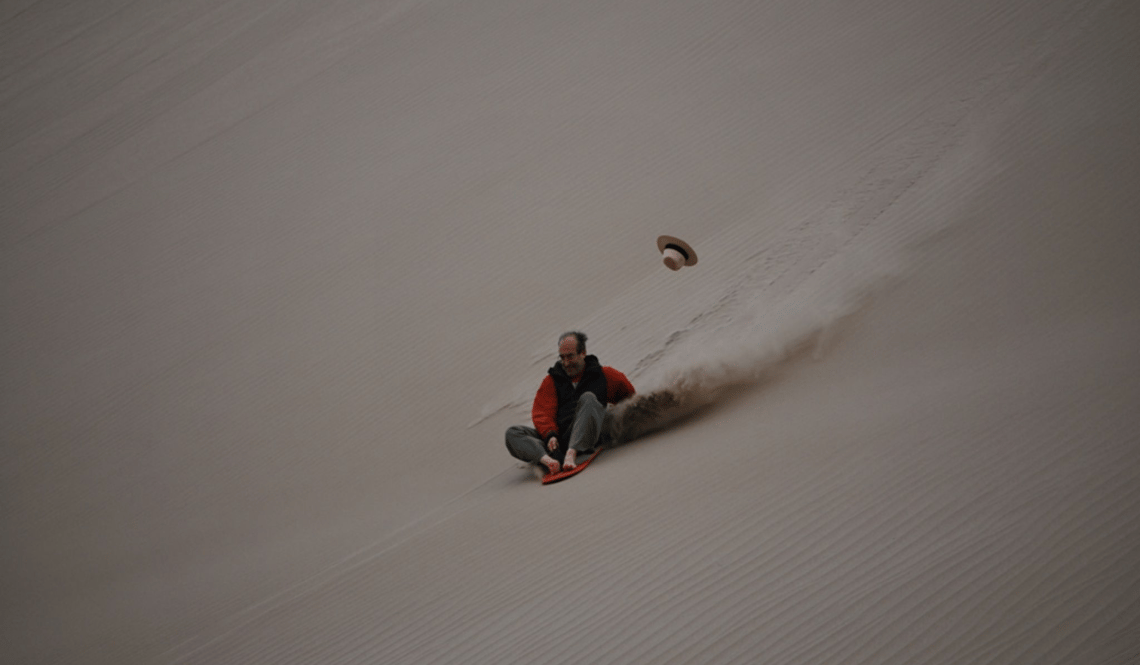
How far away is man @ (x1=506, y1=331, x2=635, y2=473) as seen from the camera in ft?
18.1

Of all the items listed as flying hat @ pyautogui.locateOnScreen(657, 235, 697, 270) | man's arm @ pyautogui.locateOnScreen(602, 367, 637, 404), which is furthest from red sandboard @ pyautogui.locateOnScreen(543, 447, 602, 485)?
flying hat @ pyautogui.locateOnScreen(657, 235, 697, 270)

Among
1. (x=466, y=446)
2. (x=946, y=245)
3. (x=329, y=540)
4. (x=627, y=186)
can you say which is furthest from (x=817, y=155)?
(x=329, y=540)

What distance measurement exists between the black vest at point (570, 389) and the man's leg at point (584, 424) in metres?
0.12

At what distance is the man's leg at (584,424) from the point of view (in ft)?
18.0

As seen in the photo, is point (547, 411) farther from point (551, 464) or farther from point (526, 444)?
point (551, 464)

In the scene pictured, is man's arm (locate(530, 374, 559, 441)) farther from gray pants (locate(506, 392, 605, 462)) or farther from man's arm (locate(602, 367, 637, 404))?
man's arm (locate(602, 367, 637, 404))

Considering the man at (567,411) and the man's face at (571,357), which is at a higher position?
the man's face at (571,357)

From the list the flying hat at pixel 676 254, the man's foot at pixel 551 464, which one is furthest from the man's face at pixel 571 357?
the flying hat at pixel 676 254

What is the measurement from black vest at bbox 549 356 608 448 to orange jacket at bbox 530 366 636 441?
0.04 meters

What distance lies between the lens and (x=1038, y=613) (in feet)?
9.18

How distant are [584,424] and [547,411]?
1.16 ft

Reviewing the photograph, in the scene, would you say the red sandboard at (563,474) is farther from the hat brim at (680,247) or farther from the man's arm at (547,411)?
the hat brim at (680,247)

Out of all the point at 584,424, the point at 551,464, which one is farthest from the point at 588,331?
the point at 551,464

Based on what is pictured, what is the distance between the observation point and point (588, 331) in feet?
29.7
